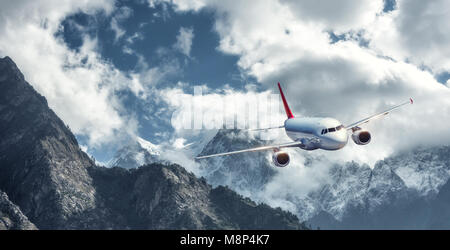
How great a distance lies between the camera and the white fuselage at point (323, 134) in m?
73.0

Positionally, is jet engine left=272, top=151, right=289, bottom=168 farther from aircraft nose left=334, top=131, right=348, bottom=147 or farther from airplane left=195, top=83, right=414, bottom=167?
aircraft nose left=334, top=131, right=348, bottom=147

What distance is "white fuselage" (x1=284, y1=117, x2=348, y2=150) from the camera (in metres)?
73.0

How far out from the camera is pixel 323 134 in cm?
7481

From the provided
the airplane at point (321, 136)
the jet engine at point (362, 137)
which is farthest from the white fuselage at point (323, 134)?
the jet engine at point (362, 137)

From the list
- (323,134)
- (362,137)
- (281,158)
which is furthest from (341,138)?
(281,158)

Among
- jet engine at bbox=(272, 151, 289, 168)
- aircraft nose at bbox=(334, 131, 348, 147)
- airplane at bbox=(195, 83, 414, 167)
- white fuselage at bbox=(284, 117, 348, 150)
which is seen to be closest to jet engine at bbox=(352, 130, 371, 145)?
airplane at bbox=(195, 83, 414, 167)

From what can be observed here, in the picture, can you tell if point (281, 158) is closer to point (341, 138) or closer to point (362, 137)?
point (341, 138)
